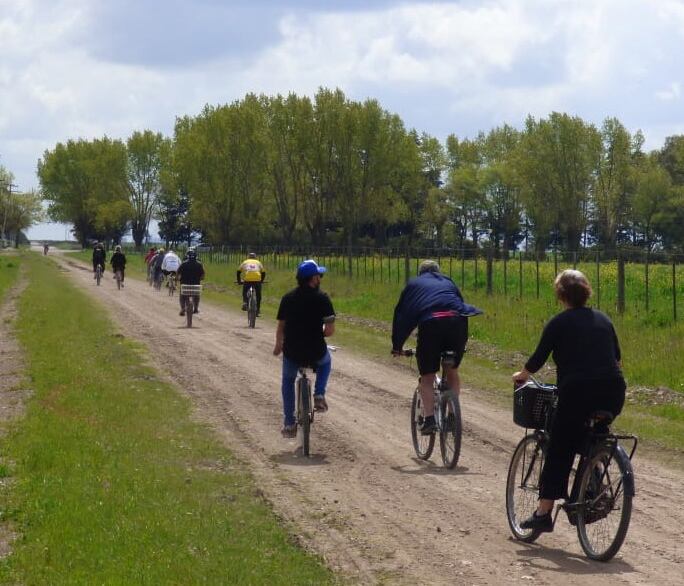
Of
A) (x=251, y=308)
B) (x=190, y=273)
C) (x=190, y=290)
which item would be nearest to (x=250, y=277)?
(x=251, y=308)

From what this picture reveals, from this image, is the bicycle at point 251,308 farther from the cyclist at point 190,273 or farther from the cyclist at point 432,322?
the cyclist at point 432,322

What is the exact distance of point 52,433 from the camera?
12.6 m

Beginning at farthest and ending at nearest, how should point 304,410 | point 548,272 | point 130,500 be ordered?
point 548,272 → point 304,410 → point 130,500

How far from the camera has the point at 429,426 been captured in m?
11.1

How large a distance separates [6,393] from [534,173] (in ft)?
251

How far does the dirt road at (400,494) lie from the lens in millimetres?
7383

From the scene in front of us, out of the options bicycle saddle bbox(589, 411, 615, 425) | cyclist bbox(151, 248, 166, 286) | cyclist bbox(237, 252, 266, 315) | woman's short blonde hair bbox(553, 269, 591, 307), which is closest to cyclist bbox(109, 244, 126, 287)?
cyclist bbox(151, 248, 166, 286)

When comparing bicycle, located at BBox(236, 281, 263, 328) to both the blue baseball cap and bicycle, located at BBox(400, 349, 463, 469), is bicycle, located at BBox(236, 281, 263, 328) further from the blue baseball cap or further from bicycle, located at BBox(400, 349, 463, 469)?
bicycle, located at BBox(400, 349, 463, 469)

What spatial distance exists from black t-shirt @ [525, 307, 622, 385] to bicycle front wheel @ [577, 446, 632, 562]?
489 mm

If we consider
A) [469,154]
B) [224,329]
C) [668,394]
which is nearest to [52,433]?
[668,394]

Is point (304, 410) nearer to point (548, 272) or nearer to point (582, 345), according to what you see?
point (582, 345)

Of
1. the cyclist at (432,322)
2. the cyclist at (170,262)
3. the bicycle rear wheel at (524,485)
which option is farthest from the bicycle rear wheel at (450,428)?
the cyclist at (170,262)

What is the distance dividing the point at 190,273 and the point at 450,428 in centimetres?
1874

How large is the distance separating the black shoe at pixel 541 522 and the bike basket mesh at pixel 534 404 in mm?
583
